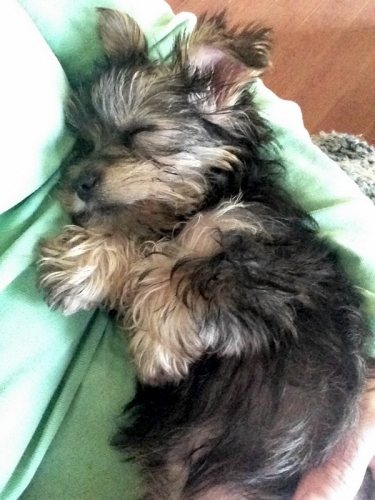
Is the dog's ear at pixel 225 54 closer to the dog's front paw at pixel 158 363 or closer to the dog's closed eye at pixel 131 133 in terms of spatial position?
the dog's closed eye at pixel 131 133

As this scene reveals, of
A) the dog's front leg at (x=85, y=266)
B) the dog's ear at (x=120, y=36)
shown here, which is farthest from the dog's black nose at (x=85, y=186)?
the dog's ear at (x=120, y=36)

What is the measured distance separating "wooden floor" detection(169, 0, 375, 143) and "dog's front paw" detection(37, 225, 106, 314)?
A: 4.62 ft

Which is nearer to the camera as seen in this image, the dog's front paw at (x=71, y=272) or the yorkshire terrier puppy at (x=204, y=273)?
the yorkshire terrier puppy at (x=204, y=273)

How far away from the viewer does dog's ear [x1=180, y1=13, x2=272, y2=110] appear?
4.35 feet

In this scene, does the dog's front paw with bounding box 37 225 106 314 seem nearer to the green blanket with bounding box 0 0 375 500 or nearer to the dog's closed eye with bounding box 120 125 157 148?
the green blanket with bounding box 0 0 375 500

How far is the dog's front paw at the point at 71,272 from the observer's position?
138cm

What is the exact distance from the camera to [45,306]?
1.38 m

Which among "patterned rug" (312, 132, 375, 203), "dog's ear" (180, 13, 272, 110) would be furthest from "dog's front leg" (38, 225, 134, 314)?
"patterned rug" (312, 132, 375, 203)

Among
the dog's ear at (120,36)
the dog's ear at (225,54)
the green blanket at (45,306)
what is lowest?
the green blanket at (45,306)

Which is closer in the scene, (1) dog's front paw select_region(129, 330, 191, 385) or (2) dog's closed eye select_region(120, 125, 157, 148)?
(1) dog's front paw select_region(129, 330, 191, 385)

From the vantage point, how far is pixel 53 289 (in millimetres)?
1391

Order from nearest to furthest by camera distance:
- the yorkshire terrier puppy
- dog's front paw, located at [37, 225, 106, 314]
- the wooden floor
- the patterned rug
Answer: the yorkshire terrier puppy < dog's front paw, located at [37, 225, 106, 314] < the patterned rug < the wooden floor

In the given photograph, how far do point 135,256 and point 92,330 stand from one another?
198 mm

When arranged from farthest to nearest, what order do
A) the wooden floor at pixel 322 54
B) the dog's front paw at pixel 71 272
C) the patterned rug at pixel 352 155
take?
the wooden floor at pixel 322 54 → the patterned rug at pixel 352 155 → the dog's front paw at pixel 71 272
